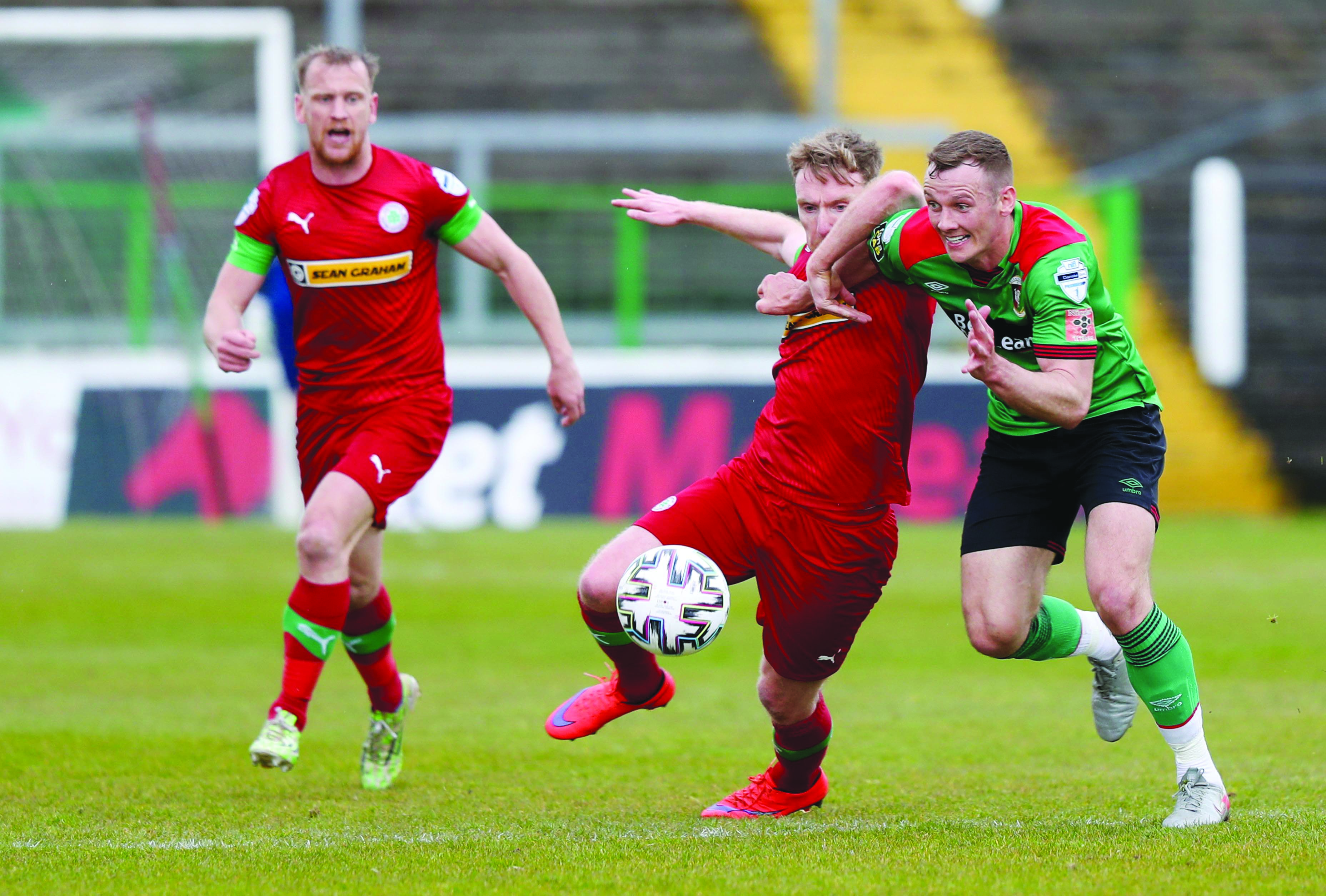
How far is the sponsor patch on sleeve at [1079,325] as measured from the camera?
4371 mm

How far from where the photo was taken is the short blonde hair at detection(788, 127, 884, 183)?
15.4 ft

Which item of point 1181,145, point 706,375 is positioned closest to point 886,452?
point 706,375

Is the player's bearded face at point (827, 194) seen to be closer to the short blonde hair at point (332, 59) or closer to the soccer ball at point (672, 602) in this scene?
the soccer ball at point (672, 602)

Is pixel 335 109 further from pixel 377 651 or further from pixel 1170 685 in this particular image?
pixel 1170 685

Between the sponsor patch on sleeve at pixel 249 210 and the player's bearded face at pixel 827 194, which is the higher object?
the player's bearded face at pixel 827 194

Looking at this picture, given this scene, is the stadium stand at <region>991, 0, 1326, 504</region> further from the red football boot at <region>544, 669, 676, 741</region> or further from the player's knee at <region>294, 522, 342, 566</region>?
the player's knee at <region>294, 522, 342, 566</region>

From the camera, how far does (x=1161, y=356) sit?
785 inches

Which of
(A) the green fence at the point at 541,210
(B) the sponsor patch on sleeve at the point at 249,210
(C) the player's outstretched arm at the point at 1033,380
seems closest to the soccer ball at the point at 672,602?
(C) the player's outstretched arm at the point at 1033,380

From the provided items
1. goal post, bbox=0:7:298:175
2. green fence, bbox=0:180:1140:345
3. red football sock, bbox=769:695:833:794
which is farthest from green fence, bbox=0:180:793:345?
red football sock, bbox=769:695:833:794

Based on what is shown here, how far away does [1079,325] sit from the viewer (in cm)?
438

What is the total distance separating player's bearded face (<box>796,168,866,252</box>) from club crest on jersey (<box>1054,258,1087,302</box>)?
0.66 meters

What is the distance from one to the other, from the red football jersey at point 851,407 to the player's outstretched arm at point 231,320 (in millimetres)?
1565

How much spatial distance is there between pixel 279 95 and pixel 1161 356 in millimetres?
10994

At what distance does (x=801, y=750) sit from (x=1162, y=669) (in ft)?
3.46
